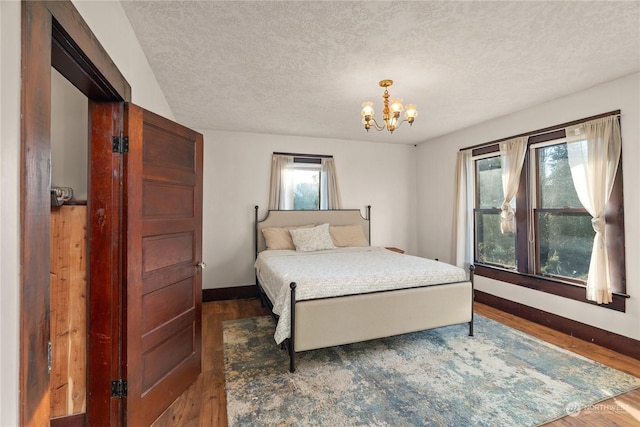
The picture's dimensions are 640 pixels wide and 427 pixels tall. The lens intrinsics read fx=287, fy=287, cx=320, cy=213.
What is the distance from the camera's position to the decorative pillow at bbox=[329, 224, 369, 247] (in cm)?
463

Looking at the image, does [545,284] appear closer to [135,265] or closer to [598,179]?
[598,179]

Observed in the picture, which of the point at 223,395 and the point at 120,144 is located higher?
the point at 120,144

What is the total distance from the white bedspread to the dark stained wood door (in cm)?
73

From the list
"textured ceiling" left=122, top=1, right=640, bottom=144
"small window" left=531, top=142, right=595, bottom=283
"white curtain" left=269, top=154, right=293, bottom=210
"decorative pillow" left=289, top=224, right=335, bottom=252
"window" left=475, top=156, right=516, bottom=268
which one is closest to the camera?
"textured ceiling" left=122, top=1, right=640, bottom=144

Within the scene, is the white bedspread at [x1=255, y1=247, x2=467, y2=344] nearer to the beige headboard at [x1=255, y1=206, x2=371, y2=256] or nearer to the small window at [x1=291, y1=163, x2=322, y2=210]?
the beige headboard at [x1=255, y1=206, x2=371, y2=256]

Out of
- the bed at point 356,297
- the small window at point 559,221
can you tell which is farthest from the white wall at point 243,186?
the small window at point 559,221

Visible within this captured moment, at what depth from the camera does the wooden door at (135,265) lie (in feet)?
5.43

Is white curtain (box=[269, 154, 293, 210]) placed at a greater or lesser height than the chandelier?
lesser

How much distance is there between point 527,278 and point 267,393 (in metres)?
3.40

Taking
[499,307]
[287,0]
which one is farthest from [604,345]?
[287,0]

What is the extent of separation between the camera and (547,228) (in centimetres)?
349

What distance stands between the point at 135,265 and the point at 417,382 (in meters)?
2.22

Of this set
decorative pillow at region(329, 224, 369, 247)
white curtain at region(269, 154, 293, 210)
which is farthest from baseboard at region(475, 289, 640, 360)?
white curtain at region(269, 154, 293, 210)

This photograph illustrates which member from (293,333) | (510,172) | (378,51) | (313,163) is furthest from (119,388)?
(510,172)
